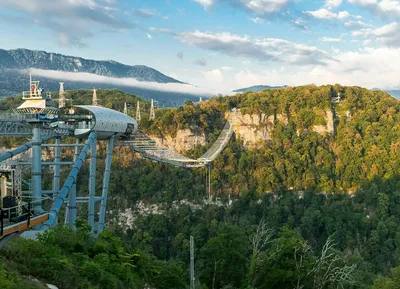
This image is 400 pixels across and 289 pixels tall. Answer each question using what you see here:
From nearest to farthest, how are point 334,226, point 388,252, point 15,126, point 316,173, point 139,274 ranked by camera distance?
point 139,274 < point 15,126 < point 388,252 < point 334,226 < point 316,173

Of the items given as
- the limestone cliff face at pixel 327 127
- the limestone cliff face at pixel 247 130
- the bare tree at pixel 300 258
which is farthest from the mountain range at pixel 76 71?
the bare tree at pixel 300 258

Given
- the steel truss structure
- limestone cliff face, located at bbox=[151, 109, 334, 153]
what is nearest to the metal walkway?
limestone cliff face, located at bbox=[151, 109, 334, 153]

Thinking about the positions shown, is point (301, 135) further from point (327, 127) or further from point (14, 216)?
point (14, 216)

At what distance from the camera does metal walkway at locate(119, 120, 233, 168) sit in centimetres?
3134

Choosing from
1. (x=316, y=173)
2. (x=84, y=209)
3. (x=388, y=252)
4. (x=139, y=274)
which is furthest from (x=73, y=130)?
(x=316, y=173)

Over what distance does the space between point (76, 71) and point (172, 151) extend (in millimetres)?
113735

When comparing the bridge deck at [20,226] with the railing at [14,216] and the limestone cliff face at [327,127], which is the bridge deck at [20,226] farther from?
the limestone cliff face at [327,127]

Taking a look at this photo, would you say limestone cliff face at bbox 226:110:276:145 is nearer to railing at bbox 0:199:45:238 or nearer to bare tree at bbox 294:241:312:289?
bare tree at bbox 294:241:312:289

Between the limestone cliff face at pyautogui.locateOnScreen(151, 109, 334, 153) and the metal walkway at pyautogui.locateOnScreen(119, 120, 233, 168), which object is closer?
the metal walkway at pyautogui.locateOnScreen(119, 120, 233, 168)

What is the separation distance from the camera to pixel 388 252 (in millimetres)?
34062

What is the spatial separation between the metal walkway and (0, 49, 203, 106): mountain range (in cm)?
7079

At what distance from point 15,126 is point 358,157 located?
122ft

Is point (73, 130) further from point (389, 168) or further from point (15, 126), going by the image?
point (389, 168)

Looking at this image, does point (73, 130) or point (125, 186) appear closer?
point (73, 130)
